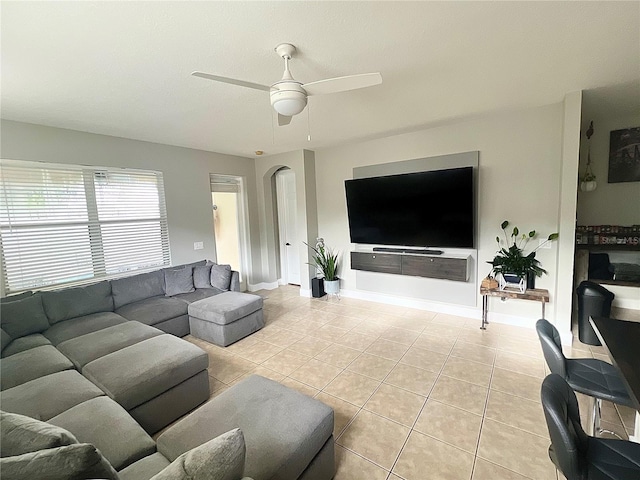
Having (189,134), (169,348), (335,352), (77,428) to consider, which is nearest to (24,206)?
(189,134)

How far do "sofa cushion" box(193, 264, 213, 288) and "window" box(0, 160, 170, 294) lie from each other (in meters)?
0.54

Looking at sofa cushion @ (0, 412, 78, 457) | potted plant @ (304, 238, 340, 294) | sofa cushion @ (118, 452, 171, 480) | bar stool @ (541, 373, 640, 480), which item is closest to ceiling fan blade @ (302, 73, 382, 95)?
bar stool @ (541, 373, 640, 480)

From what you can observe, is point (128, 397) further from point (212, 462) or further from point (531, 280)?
point (531, 280)

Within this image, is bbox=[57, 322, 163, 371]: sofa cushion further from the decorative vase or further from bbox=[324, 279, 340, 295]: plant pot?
the decorative vase

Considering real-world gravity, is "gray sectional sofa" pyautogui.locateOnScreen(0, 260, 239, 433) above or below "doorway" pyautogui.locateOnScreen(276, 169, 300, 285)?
below

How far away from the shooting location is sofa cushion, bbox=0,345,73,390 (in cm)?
201

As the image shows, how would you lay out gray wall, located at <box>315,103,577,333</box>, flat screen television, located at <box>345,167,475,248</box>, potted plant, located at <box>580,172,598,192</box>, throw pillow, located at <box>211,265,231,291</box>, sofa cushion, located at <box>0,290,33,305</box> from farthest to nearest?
throw pillow, located at <box>211,265,231,291</box>
flat screen television, located at <box>345,167,475,248</box>
potted plant, located at <box>580,172,598,192</box>
gray wall, located at <box>315,103,577,333</box>
sofa cushion, located at <box>0,290,33,305</box>

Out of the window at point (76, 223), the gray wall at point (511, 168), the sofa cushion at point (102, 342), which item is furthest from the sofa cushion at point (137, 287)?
the gray wall at point (511, 168)

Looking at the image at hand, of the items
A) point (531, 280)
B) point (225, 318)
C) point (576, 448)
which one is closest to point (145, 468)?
point (576, 448)

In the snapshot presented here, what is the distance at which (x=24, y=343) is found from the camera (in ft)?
8.34

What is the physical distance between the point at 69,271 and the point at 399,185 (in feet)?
14.7

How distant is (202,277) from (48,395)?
2.50 m

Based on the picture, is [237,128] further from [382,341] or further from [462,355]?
[462,355]

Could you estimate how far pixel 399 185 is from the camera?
13.4ft
